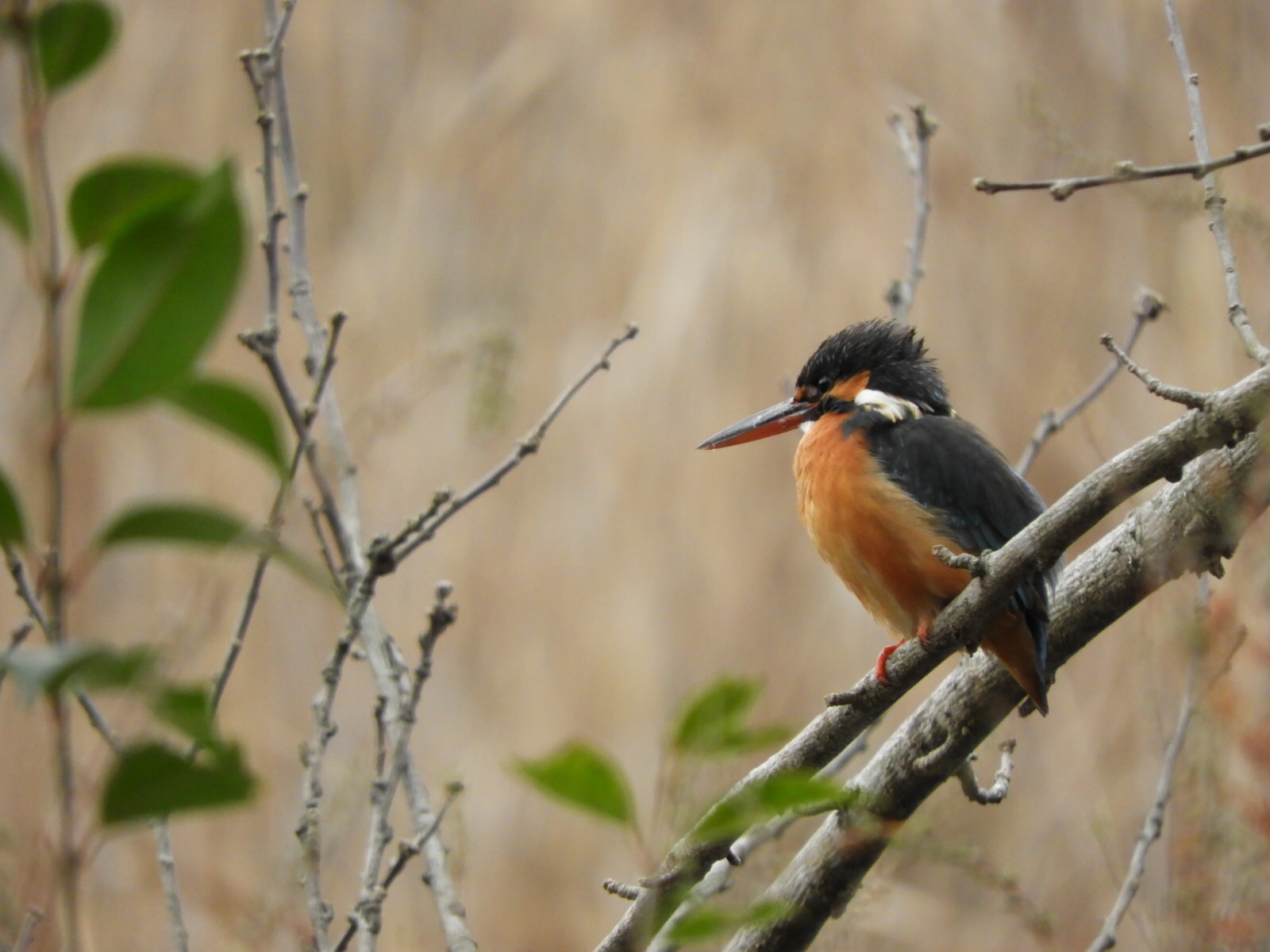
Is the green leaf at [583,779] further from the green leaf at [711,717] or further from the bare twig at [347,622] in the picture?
the bare twig at [347,622]

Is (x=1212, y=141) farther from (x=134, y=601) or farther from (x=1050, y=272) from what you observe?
(x=134, y=601)

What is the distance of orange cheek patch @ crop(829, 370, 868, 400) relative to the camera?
5.57ft

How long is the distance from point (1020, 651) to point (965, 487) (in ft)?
0.81

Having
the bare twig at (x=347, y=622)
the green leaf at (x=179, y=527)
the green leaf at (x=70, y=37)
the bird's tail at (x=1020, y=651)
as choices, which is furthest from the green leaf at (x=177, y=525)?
the bird's tail at (x=1020, y=651)

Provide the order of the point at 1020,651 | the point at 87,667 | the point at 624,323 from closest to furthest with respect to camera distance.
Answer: the point at 87,667, the point at 1020,651, the point at 624,323

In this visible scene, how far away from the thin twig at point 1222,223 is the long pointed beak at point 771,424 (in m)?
0.71

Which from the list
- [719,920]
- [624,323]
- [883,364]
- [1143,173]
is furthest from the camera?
[624,323]

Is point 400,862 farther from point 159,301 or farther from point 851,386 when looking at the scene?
point 851,386

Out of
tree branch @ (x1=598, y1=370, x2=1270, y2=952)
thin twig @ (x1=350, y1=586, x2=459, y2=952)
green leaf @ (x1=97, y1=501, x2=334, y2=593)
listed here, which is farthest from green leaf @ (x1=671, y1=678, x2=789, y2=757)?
thin twig @ (x1=350, y1=586, x2=459, y2=952)

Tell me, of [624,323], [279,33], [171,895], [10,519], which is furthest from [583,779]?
[624,323]

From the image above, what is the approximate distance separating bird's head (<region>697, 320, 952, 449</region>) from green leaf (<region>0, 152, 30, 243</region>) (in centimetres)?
133

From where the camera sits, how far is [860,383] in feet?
5.58

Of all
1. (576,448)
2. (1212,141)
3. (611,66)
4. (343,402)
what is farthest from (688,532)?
(1212,141)

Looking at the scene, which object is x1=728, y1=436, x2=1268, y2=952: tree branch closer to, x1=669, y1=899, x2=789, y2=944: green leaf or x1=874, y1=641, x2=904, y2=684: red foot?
x1=874, y1=641, x2=904, y2=684: red foot
